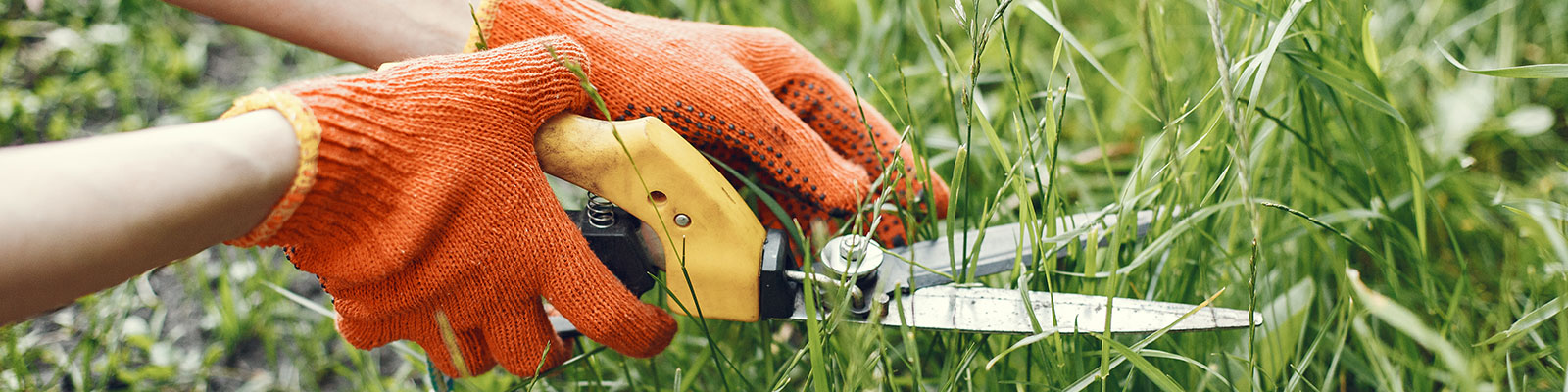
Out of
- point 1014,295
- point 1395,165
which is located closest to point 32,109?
point 1014,295

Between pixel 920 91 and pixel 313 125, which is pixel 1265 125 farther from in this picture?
pixel 313 125

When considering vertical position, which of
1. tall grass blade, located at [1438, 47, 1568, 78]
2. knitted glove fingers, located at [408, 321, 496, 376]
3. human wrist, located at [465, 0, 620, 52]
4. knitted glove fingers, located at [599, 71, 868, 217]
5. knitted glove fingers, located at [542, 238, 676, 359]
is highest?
tall grass blade, located at [1438, 47, 1568, 78]

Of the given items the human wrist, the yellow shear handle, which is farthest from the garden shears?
the human wrist

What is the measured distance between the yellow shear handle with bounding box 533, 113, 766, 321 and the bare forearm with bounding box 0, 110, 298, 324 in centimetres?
30

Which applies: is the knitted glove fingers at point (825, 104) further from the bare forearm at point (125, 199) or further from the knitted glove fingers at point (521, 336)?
the bare forearm at point (125, 199)

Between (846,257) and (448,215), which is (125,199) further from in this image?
(846,257)

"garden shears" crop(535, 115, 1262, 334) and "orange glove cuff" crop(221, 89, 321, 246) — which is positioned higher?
"orange glove cuff" crop(221, 89, 321, 246)

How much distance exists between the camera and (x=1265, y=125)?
1.52 meters

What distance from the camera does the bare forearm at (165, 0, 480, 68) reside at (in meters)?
1.22

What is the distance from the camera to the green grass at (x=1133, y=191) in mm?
1052

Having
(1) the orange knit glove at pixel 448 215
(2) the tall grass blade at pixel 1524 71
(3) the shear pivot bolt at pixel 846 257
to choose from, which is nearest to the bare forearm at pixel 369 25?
(1) the orange knit glove at pixel 448 215

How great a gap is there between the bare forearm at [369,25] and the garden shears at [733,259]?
0.31m

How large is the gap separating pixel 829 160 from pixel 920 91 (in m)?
0.68

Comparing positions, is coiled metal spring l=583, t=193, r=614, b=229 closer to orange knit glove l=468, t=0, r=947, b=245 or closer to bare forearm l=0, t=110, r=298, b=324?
orange knit glove l=468, t=0, r=947, b=245
